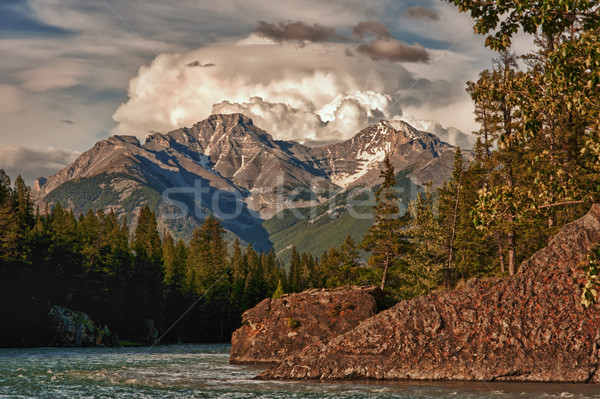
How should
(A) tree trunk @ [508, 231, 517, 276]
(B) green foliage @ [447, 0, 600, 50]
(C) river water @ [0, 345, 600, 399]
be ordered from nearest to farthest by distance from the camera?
(B) green foliage @ [447, 0, 600, 50]
(C) river water @ [0, 345, 600, 399]
(A) tree trunk @ [508, 231, 517, 276]

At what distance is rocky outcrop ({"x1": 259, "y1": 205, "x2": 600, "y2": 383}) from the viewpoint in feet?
104

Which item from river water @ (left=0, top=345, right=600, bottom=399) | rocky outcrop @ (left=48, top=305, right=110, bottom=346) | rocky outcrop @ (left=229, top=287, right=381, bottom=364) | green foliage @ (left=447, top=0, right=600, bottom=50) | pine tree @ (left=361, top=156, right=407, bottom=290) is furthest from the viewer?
rocky outcrop @ (left=48, top=305, right=110, bottom=346)

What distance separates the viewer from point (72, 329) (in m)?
84.1

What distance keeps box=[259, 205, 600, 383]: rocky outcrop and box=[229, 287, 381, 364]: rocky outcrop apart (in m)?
11.6

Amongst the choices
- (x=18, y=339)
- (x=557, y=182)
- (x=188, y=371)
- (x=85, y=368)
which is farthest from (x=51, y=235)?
(x=557, y=182)

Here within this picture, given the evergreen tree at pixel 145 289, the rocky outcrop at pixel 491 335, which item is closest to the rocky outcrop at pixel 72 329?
the evergreen tree at pixel 145 289

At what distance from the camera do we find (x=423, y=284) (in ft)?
208

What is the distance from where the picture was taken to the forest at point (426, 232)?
14.2 metres

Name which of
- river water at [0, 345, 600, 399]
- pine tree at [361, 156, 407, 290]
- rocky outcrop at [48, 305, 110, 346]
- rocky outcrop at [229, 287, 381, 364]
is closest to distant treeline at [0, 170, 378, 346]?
rocky outcrop at [48, 305, 110, 346]

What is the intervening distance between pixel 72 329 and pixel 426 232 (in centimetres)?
5366

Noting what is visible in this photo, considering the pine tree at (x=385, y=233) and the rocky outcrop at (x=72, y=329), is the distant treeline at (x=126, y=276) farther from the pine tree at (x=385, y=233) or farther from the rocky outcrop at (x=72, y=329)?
the pine tree at (x=385, y=233)

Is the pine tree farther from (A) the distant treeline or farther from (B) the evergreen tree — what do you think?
(B) the evergreen tree

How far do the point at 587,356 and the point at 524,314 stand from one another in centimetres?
397

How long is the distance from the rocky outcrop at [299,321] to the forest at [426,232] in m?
10.2
